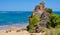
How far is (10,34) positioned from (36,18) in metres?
1.96

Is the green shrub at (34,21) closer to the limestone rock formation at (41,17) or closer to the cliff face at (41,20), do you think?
the cliff face at (41,20)

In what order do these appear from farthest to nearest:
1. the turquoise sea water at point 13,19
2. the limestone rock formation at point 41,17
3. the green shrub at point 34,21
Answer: the turquoise sea water at point 13,19 < the green shrub at point 34,21 < the limestone rock formation at point 41,17

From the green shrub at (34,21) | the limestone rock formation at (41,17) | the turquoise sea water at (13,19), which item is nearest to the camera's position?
the limestone rock formation at (41,17)

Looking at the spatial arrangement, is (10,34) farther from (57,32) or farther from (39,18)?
(57,32)

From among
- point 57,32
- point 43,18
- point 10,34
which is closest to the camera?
point 57,32

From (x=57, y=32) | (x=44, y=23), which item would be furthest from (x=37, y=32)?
(x=57, y=32)

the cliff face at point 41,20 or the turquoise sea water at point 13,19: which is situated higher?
the cliff face at point 41,20

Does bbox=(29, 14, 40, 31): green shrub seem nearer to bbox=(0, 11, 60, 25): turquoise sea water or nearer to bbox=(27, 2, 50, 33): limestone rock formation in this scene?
bbox=(27, 2, 50, 33): limestone rock formation

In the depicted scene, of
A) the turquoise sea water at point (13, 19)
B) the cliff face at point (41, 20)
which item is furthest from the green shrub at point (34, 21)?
the turquoise sea water at point (13, 19)

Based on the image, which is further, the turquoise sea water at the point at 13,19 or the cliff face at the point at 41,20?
the turquoise sea water at the point at 13,19

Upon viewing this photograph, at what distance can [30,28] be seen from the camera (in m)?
15.2

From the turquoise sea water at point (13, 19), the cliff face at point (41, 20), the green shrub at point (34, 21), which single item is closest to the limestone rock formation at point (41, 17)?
the cliff face at point (41, 20)

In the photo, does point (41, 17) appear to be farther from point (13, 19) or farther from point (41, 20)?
point (13, 19)

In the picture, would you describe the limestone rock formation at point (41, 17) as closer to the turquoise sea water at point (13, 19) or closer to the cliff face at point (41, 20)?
the cliff face at point (41, 20)
